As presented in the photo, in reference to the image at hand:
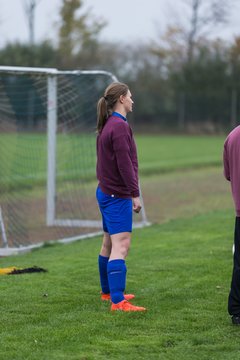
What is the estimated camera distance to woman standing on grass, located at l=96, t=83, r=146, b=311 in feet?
21.3

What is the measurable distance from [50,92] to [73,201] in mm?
2634

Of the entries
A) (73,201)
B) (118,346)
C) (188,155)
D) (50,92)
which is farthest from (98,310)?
(188,155)

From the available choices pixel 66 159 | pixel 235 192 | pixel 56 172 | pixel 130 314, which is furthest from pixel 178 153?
pixel 235 192

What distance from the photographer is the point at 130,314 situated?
6.45 meters

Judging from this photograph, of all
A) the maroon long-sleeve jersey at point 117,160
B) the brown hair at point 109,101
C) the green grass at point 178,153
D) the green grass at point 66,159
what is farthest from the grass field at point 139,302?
the green grass at point 178,153

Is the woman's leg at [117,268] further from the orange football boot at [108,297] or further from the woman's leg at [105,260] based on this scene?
the orange football boot at [108,297]

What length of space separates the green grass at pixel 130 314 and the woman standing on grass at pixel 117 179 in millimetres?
342

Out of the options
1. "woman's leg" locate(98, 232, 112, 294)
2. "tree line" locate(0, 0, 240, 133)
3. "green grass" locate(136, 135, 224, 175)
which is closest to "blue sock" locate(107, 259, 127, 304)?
"woman's leg" locate(98, 232, 112, 294)

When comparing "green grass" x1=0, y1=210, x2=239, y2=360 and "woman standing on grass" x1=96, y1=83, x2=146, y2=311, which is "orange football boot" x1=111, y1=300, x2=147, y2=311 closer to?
"woman standing on grass" x1=96, y1=83, x2=146, y2=311

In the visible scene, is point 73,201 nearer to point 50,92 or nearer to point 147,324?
point 50,92

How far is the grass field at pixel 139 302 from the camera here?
18.1ft

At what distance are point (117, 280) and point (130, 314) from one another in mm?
329

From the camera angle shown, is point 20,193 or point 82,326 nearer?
point 82,326

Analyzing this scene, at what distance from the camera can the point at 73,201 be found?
14.6 m
